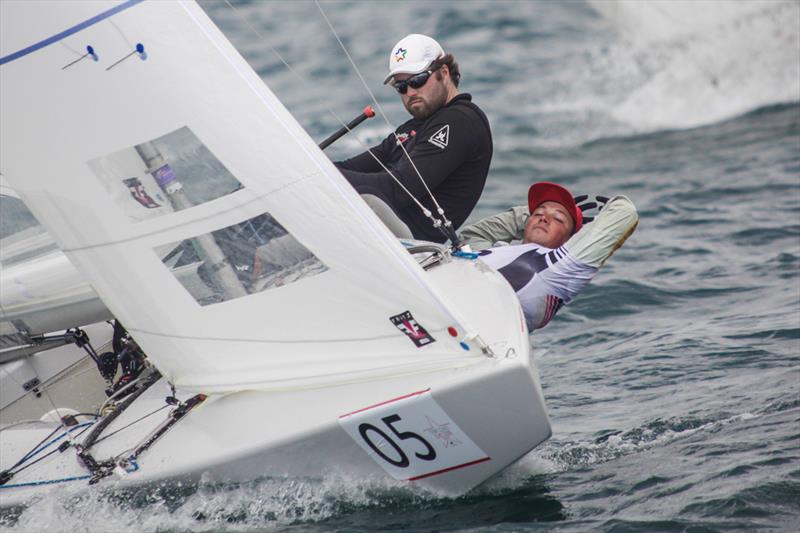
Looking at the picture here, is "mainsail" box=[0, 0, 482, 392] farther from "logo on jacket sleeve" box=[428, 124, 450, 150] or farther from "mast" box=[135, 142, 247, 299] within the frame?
"logo on jacket sleeve" box=[428, 124, 450, 150]

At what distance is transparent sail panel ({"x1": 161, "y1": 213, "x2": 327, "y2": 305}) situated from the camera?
360 cm

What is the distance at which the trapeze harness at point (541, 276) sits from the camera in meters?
4.23

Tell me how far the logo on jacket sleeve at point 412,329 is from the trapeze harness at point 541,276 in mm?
799

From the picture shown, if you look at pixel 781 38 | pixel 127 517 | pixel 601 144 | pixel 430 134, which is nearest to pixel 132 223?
pixel 127 517

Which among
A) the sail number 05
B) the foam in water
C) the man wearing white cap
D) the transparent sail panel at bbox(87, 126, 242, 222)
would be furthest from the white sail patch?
the foam in water

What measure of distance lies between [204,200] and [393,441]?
995 mm

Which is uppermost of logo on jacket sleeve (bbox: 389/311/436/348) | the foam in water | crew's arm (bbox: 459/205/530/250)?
logo on jacket sleeve (bbox: 389/311/436/348)

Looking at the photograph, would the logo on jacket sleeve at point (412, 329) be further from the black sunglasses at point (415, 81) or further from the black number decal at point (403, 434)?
the black sunglasses at point (415, 81)

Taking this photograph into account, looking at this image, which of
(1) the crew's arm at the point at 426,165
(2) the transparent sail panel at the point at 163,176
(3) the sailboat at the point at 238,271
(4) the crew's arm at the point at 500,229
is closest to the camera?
(3) the sailboat at the point at 238,271

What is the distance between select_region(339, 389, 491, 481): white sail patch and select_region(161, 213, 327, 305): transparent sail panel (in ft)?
1.66

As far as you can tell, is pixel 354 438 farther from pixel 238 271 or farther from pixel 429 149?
pixel 429 149

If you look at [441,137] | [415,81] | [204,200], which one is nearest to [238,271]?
[204,200]

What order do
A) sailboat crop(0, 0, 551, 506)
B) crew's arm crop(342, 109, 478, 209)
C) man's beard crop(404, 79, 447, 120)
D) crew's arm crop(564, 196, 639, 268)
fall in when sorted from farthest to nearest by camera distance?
1. man's beard crop(404, 79, 447, 120)
2. crew's arm crop(342, 109, 478, 209)
3. crew's arm crop(564, 196, 639, 268)
4. sailboat crop(0, 0, 551, 506)

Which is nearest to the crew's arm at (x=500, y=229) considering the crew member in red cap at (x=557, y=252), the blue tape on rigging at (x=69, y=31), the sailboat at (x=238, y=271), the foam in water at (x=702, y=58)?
the crew member in red cap at (x=557, y=252)
